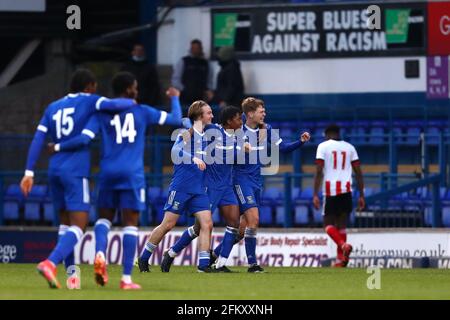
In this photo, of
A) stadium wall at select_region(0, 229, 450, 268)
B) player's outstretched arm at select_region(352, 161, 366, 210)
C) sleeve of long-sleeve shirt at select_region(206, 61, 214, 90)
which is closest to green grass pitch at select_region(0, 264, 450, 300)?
player's outstretched arm at select_region(352, 161, 366, 210)

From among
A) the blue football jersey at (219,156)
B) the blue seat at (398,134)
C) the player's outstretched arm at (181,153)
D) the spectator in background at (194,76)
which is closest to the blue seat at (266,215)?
the blue seat at (398,134)

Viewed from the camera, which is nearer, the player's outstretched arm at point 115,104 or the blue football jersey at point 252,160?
the player's outstretched arm at point 115,104

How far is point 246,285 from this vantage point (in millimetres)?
17438

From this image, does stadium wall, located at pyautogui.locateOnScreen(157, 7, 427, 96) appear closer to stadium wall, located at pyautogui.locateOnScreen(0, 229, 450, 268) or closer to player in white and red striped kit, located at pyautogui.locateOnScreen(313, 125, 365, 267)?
stadium wall, located at pyautogui.locateOnScreen(0, 229, 450, 268)

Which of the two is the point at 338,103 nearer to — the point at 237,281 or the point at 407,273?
the point at 407,273

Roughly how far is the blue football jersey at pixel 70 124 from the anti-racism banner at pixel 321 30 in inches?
486

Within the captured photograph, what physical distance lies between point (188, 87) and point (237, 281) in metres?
11.7

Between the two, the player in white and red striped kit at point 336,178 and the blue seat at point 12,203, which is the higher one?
the player in white and red striped kit at point 336,178

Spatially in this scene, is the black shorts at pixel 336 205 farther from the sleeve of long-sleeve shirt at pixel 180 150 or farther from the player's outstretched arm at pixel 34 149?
the player's outstretched arm at pixel 34 149

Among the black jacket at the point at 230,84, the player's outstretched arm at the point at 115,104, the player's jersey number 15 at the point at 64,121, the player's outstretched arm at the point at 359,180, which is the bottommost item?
the player's outstretched arm at the point at 359,180

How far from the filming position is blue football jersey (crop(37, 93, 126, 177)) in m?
16.2

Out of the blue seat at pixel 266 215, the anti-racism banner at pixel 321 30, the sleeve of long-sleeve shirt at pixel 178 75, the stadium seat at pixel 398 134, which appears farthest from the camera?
the sleeve of long-sleeve shirt at pixel 178 75

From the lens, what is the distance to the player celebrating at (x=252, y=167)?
67.2 ft
